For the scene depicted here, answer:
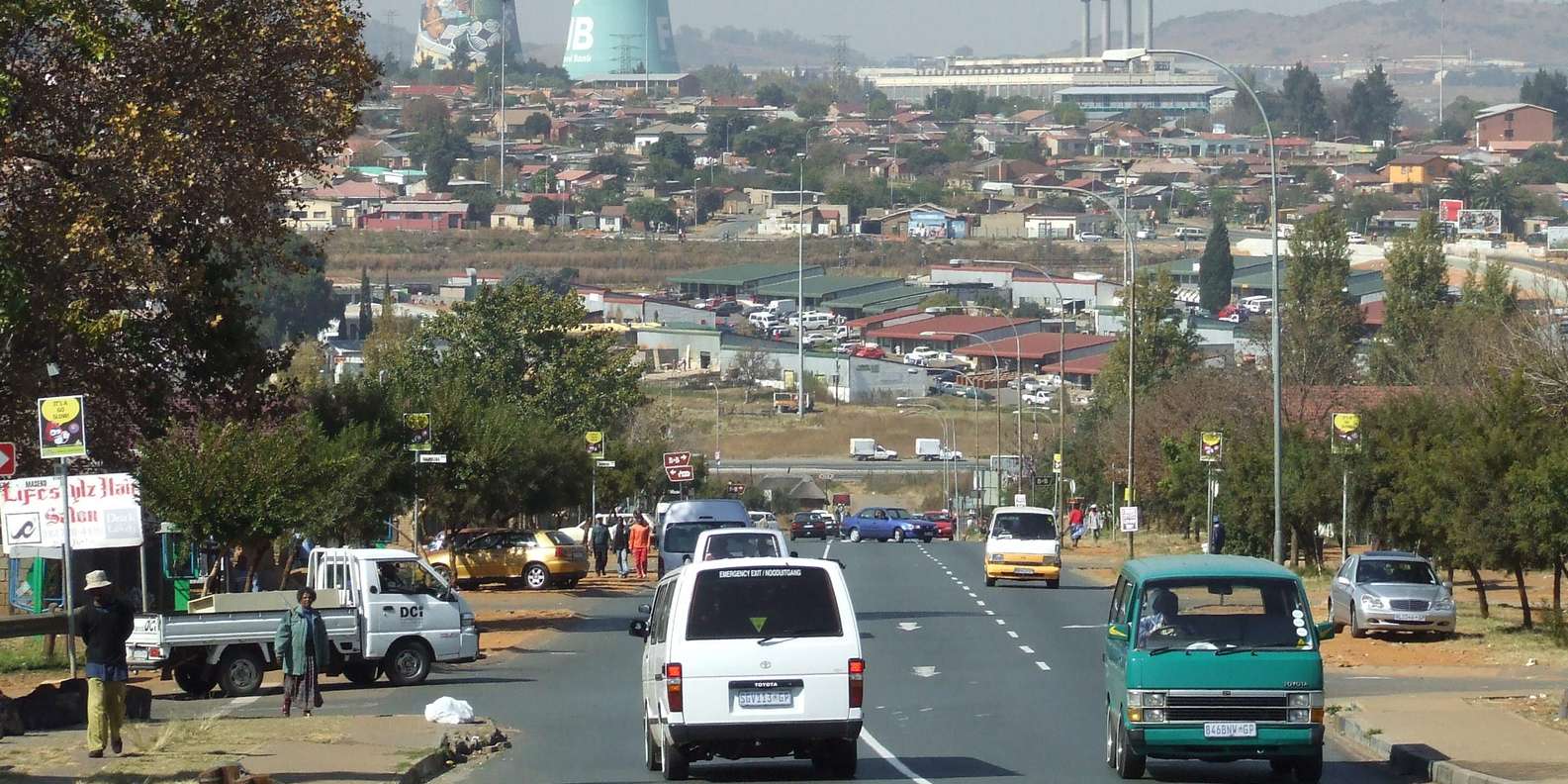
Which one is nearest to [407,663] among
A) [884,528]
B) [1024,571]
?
[1024,571]

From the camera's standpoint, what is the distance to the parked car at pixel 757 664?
56.3ft

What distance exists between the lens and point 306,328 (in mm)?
160750

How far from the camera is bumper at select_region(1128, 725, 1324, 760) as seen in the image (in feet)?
55.4

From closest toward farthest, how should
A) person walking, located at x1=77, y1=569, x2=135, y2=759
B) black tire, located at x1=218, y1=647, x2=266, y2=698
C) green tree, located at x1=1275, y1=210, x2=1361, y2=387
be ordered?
person walking, located at x1=77, y1=569, x2=135, y2=759
black tire, located at x1=218, y1=647, x2=266, y2=698
green tree, located at x1=1275, y1=210, x2=1361, y2=387

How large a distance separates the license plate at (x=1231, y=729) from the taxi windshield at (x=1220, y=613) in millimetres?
691

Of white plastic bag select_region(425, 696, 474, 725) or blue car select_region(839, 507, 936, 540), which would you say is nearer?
white plastic bag select_region(425, 696, 474, 725)

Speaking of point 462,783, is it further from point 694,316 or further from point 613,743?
point 694,316

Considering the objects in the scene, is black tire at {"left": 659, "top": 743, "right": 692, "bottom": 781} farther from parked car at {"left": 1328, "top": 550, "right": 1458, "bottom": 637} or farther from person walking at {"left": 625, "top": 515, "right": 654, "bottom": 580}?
person walking at {"left": 625, "top": 515, "right": 654, "bottom": 580}

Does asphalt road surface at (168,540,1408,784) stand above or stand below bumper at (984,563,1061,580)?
above

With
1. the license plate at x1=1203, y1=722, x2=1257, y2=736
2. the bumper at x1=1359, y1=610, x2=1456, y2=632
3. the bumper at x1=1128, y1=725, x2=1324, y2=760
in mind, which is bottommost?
the bumper at x1=1359, y1=610, x2=1456, y2=632

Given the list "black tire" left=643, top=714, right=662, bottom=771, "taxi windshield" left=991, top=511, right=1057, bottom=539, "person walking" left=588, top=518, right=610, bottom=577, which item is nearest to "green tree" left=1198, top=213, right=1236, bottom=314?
"person walking" left=588, top=518, right=610, bottom=577

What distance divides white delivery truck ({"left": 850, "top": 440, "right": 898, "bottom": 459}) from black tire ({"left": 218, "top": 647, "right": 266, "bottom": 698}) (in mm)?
101389

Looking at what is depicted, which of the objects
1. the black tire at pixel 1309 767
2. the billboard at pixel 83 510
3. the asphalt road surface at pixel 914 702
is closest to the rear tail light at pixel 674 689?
the asphalt road surface at pixel 914 702

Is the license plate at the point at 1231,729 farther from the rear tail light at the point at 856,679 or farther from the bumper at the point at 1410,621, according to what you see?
the bumper at the point at 1410,621
